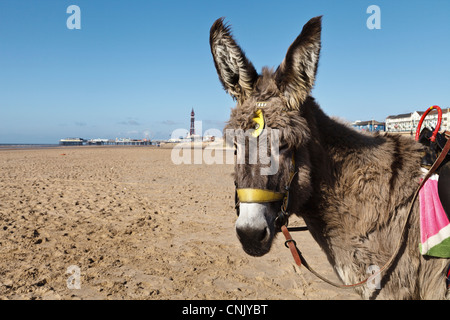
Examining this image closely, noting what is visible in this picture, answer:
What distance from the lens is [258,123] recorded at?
2221 millimetres

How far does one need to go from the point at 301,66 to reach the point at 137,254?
5.54 metres

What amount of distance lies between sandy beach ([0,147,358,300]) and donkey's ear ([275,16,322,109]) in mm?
3624

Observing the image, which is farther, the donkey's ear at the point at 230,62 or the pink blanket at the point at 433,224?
the donkey's ear at the point at 230,62

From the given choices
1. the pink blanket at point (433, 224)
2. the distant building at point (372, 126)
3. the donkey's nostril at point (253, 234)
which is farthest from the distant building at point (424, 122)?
the donkey's nostril at point (253, 234)

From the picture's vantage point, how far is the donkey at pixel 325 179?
85.7 inches

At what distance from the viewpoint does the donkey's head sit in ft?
6.99

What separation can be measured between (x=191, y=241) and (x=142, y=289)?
2513 mm

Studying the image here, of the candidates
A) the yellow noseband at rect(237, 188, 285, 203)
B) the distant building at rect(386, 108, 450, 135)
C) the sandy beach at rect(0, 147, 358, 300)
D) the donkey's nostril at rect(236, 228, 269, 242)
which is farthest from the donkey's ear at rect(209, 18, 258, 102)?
the sandy beach at rect(0, 147, 358, 300)

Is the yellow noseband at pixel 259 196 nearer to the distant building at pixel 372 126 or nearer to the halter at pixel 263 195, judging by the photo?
the halter at pixel 263 195

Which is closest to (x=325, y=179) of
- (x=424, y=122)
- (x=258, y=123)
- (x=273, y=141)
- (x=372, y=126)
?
(x=273, y=141)

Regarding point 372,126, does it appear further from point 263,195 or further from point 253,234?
point 253,234

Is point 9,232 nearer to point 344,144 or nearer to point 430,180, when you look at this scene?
point 344,144

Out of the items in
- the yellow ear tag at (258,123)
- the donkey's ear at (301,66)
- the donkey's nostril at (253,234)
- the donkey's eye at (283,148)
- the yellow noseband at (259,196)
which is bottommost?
the donkey's nostril at (253,234)
